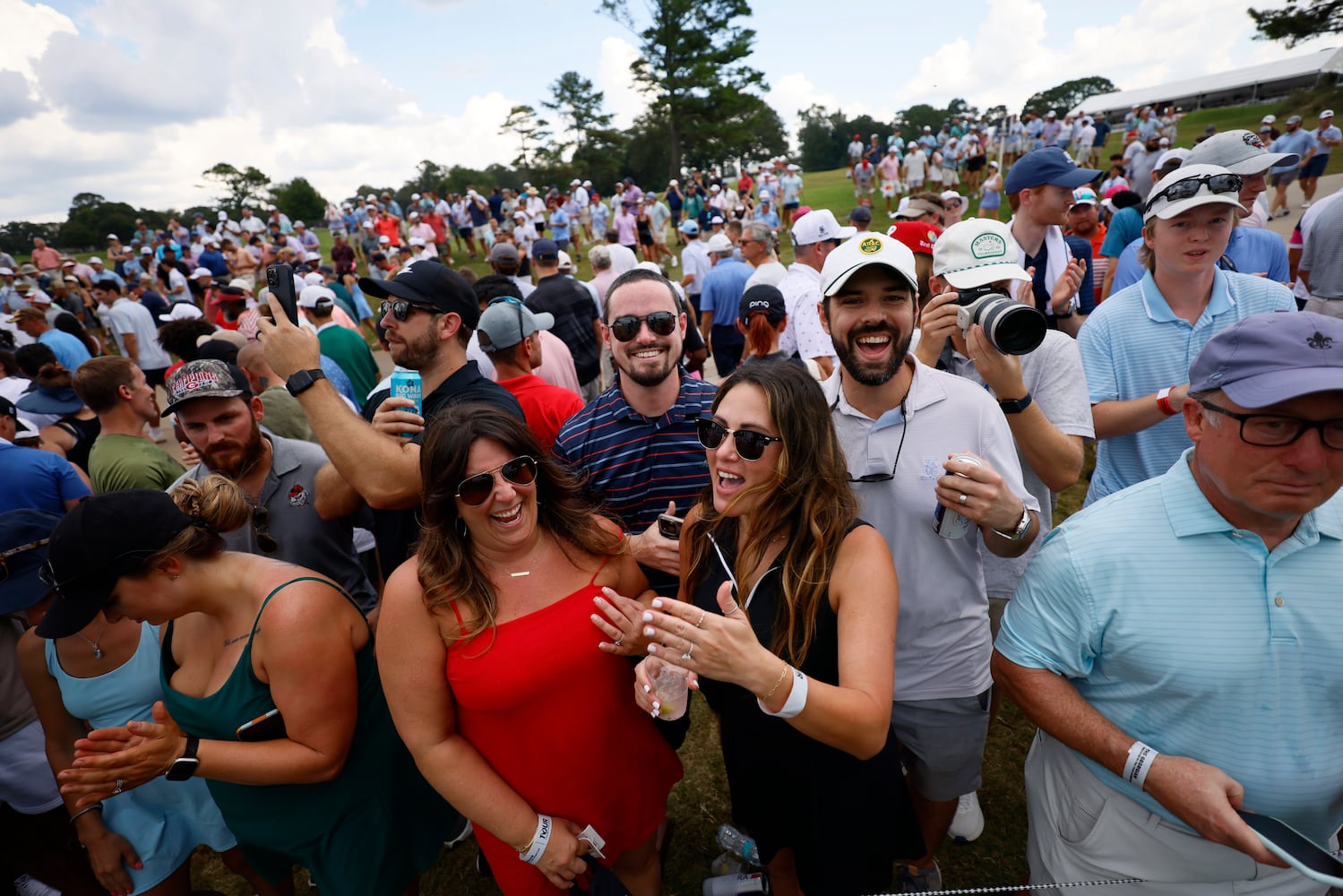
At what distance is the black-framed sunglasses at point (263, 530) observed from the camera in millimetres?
2680

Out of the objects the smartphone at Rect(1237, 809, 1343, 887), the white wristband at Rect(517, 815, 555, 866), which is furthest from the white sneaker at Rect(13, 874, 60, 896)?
the smartphone at Rect(1237, 809, 1343, 887)

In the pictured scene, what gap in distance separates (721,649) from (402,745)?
1605 mm

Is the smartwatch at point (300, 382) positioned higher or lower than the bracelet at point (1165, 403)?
higher

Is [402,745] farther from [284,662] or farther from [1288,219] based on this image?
[1288,219]

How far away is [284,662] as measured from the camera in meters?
1.99

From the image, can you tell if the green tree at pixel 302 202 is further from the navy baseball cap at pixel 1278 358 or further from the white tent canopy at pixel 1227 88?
the white tent canopy at pixel 1227 88

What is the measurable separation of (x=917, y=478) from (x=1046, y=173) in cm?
259

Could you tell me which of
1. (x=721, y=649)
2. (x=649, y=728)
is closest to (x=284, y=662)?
(x=649, y=728)

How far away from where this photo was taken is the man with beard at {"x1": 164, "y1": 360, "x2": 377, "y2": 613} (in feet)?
9.06

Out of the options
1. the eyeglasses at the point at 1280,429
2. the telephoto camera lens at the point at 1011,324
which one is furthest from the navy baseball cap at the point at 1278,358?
the telephoto camera lens at the point at 1011,324

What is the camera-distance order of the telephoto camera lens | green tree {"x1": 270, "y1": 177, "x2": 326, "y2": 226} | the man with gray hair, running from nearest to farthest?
the telephoto camera lens
the man with gray hair
green tree {"x1": 270, "y1": 177, "x2": 326, "y2": 226}

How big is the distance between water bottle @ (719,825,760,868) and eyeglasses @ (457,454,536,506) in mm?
1997

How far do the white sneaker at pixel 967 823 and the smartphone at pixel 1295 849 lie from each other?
1.54 metres

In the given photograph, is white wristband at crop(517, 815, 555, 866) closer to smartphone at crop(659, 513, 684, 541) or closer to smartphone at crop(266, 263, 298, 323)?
smartphone at crop(659, 513, 684, 541)
